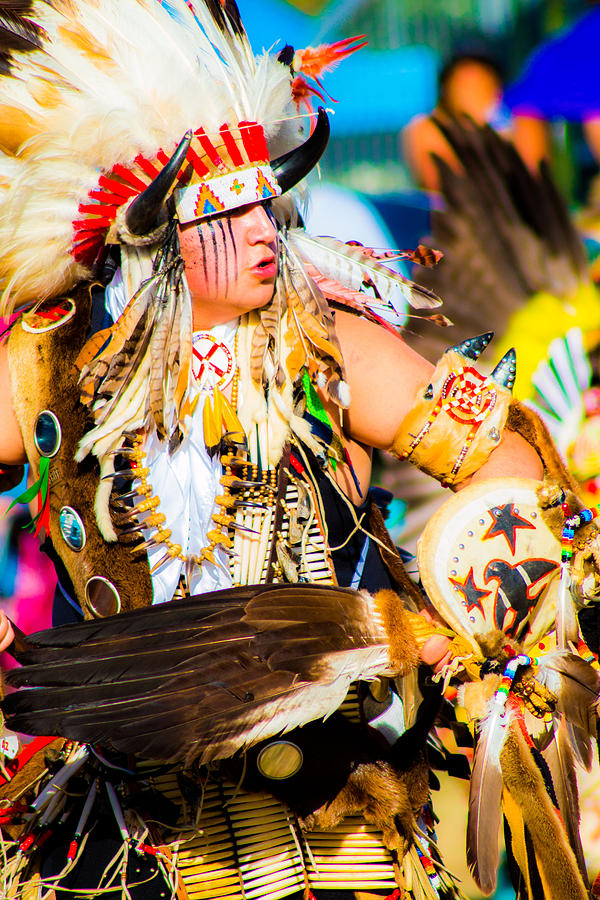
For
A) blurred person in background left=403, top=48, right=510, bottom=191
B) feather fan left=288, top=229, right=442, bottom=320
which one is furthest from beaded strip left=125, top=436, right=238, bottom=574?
blurred person in background left=403, top=48, right=510, bottom=191

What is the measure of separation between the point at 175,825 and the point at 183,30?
4.95 ft

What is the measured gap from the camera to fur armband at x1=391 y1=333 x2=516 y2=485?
5.33ft

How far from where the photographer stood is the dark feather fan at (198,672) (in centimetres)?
132

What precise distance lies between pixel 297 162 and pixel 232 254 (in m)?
0.23

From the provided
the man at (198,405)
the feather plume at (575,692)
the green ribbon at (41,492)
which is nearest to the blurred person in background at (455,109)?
the man at (198,405)

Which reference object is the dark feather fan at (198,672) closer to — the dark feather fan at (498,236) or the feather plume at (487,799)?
the feather plume at (487,799)

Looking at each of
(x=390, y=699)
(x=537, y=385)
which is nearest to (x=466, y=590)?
(x=390, y=699)

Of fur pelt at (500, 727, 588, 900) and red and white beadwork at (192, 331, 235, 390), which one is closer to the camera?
fur pelt at (500, 727, 588, 900)

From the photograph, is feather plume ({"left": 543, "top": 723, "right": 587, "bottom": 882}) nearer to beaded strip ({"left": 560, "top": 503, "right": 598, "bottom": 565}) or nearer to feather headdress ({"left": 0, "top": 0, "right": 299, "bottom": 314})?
beaded strip ({"left": 560, "top": 503, "right": 598, "bottom": 565})

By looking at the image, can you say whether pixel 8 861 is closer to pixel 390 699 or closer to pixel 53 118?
pixel 390 699

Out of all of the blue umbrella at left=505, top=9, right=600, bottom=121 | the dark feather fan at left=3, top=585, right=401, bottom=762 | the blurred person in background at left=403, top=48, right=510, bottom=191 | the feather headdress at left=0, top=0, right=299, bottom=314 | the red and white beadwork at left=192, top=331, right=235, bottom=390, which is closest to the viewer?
the dark feather fan at left=3, top=585, right=401, bottom=762

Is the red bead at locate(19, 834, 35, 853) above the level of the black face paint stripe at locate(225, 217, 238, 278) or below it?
below

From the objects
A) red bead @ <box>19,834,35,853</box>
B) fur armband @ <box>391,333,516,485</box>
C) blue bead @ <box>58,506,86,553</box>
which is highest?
fur armband @ <box>391,333,516,485</box>

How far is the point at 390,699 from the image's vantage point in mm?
1640
